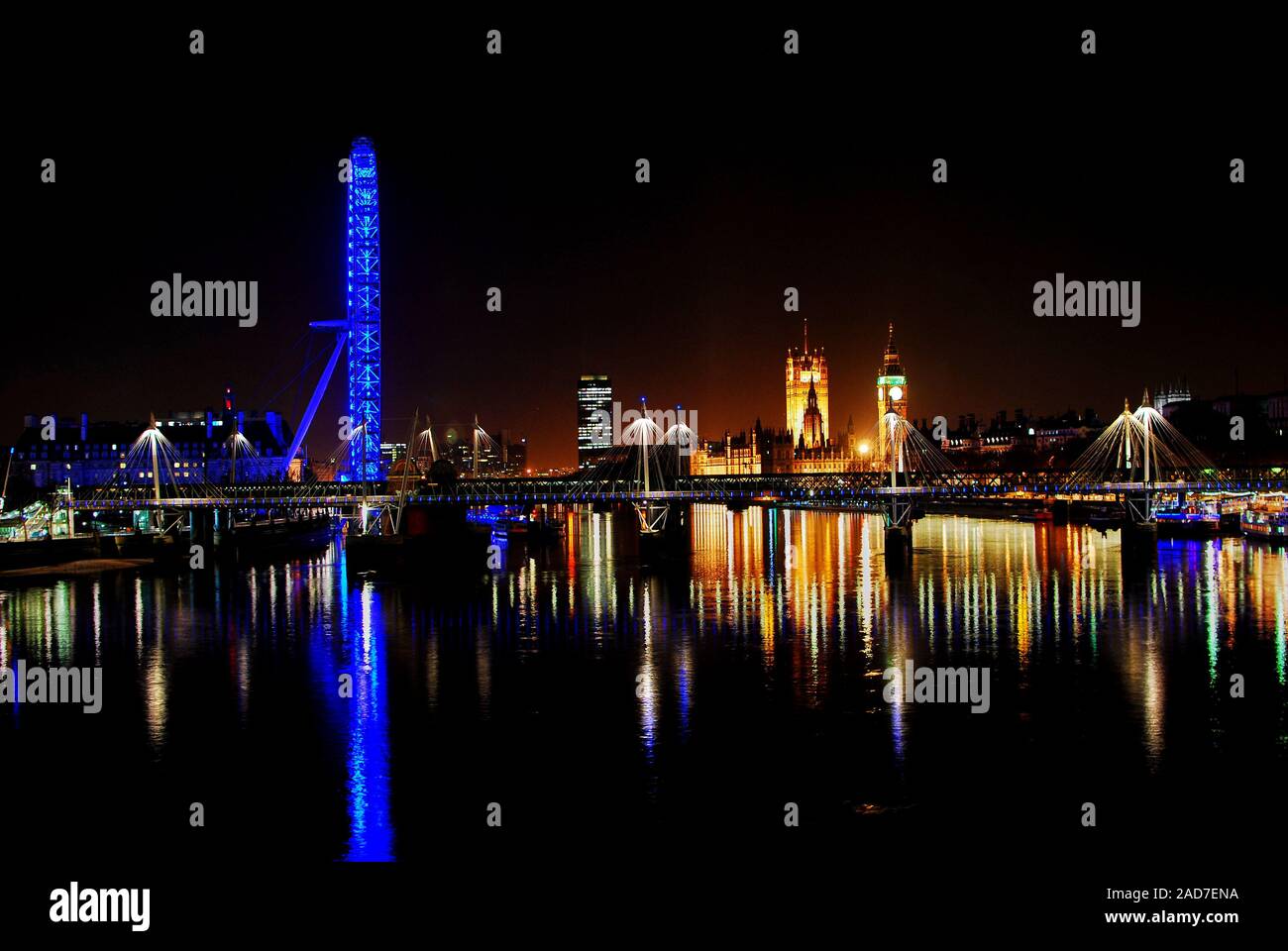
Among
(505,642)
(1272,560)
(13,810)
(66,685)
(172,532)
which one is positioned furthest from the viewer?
(172,532)

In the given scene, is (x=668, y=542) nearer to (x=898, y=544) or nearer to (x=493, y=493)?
(x=898, y=544)

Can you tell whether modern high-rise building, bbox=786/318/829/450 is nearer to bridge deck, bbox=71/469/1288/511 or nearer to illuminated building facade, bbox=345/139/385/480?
bridge deck, bbox=71/469/1288/511

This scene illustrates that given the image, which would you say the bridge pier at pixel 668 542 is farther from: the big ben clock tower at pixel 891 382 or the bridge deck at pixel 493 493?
the big ben clock tower at pixel 891 382

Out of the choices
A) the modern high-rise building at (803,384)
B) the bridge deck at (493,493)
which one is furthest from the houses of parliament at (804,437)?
the bridge deck at (493,493)

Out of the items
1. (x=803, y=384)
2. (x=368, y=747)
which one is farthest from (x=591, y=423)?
(x=368, y=747)

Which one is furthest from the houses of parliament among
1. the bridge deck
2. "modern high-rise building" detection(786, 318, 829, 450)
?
the bridge deck
